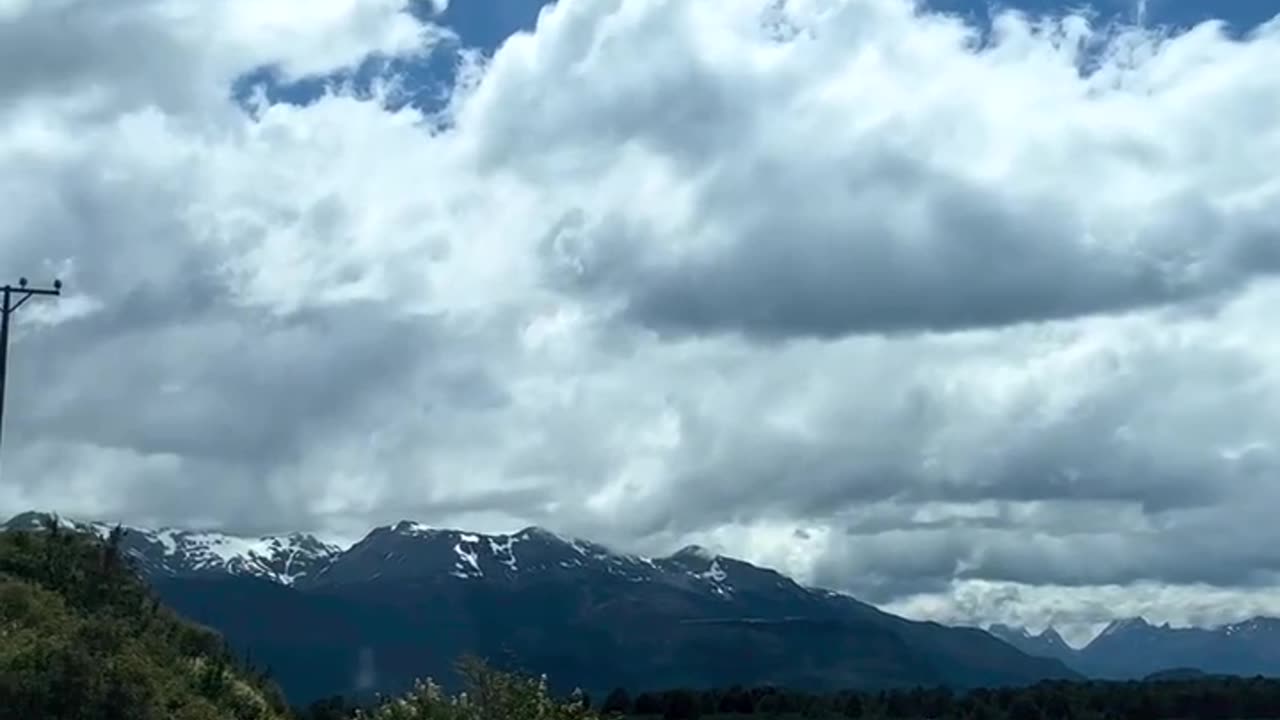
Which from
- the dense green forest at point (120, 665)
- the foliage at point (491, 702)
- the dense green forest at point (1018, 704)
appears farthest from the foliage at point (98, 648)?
the dense green forest at point (1018, 704)

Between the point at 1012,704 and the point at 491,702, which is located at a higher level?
the point at 1012,704

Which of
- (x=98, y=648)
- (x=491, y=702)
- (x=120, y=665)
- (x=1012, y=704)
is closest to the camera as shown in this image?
(x=491, y=702)

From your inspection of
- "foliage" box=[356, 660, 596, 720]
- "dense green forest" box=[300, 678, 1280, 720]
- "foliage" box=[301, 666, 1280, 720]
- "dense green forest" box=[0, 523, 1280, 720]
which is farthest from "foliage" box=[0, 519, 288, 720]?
"dense green forest" box=[300, 678, 1280, 720]

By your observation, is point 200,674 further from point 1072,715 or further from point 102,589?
point 1072,715

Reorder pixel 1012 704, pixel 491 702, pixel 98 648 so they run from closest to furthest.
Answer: pixel 491 702 → pixel 98 648 → pixel 1012 704

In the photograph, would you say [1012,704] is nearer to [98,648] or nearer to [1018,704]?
[1018,704]

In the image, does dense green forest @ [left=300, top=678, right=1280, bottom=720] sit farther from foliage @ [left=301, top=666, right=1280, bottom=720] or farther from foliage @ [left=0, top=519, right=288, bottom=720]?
foliage @ [left=0, top=519, right=288, bottom=720]

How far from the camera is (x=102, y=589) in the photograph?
62406 mm

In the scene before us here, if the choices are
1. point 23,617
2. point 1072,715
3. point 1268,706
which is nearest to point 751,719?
point 1072,715

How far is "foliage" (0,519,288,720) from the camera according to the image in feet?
154

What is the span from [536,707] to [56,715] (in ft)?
33.9

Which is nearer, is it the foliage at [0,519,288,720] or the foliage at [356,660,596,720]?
the foliage at [356,660,596,720]

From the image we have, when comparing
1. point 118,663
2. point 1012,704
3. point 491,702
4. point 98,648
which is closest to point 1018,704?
point 1012,704

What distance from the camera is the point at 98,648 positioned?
165 ft
